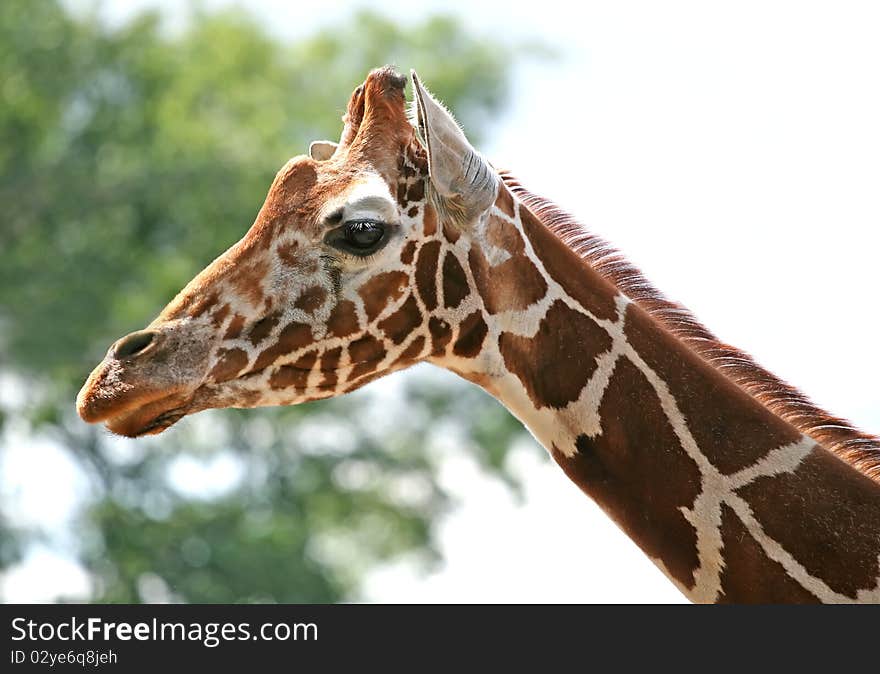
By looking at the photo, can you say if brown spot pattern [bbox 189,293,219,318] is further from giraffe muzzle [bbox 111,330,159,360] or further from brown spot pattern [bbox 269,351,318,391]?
brown spot pattern [bbox 269,351,318,391]

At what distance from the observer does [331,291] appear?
19.1 feet

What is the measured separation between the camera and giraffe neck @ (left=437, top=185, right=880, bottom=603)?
5246 mm

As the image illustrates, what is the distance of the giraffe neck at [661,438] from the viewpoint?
5.25m

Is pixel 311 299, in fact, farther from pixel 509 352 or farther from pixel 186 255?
pixel 186 255

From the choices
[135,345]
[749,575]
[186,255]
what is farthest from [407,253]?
[186,255]

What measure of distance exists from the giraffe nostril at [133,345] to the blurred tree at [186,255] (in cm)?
2683

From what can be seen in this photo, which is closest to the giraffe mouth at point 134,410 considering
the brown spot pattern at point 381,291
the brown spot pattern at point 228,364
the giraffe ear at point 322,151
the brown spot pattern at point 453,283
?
the brown spot pattern at point 228,364

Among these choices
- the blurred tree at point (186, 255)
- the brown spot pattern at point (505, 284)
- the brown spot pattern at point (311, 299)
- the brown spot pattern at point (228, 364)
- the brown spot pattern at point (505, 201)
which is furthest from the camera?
the blurred tree at point (186, 255)

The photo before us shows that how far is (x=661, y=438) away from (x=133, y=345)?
→ 2206mm

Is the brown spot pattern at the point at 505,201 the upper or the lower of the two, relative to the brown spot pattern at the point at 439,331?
upper

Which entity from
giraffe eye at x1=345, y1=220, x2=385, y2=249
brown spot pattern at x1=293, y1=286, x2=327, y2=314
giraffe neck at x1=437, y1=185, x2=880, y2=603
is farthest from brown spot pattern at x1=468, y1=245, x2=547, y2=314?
brown spot pattern at x1=293, y1=286, x2=327, y2=314

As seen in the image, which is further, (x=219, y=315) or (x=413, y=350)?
(x=413, y=350)

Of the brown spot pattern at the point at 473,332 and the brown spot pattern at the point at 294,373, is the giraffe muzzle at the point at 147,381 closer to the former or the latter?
the brown spot pattern at the point at 294,373

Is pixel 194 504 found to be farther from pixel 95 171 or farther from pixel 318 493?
pixel 95 171
